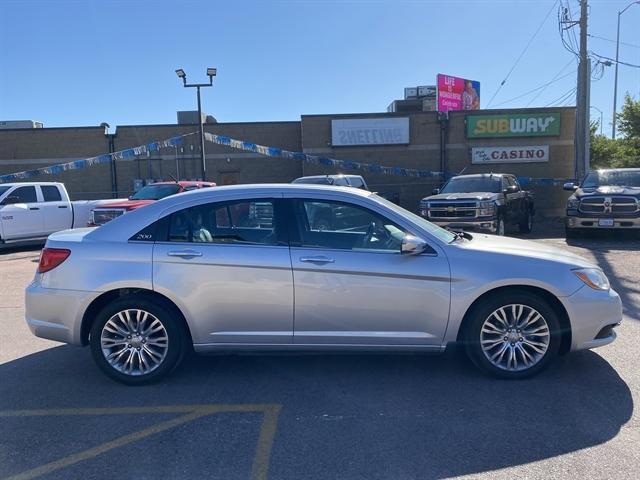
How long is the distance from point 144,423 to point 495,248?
121 inches

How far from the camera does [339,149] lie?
77.5 feet

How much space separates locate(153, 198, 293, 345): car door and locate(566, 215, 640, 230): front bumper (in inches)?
439

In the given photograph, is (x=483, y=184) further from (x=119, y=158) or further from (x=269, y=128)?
(x=119, y=158)

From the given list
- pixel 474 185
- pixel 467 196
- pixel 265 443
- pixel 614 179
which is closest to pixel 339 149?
pixel 474 185

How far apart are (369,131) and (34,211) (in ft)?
45.8

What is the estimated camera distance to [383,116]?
2339 cm

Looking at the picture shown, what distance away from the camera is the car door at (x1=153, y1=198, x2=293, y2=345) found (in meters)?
4.40

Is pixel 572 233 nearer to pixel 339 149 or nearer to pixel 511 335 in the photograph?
pixel 511 335

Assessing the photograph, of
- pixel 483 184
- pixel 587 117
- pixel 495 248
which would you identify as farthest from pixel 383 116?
pixel 495 248

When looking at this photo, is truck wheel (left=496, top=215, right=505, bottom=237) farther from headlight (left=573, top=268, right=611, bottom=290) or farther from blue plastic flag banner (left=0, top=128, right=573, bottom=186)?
blue plastic flag banner (left=0, top=128, right=573, bottom=186)

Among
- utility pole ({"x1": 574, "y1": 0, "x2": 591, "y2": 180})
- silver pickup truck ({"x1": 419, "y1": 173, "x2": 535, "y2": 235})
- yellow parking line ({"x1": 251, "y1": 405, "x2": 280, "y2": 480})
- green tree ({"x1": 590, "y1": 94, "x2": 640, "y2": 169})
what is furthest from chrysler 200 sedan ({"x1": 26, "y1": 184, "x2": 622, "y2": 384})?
green tree ({"x1": 590, "y1": 94, "x2": 640, "y2": 169})

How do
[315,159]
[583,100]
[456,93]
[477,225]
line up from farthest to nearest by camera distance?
1. [456,93]
2. [315,159]
3. [583,100]
4. [477,225]

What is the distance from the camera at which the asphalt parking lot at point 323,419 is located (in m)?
3.26

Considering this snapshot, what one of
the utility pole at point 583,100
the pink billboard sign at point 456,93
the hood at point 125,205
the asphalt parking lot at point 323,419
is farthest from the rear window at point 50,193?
the pink billboard sign at point 456,93
